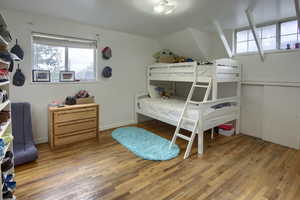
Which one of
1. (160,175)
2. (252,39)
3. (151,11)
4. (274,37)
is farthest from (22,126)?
(274,37)

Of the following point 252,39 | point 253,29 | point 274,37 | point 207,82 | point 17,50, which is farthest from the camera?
point 252,39

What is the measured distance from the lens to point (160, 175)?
2260 millimetres

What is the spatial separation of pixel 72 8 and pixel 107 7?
574 mm

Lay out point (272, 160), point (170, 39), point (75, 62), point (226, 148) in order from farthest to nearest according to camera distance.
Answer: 1. point (170, 39)
2. point (75, 62)
3. point (226, 148)
4. point (272, 160)

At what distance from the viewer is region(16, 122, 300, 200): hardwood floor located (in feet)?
6.24

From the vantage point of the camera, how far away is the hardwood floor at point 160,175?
1903 mm

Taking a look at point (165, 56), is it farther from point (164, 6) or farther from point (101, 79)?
point (164, 6)

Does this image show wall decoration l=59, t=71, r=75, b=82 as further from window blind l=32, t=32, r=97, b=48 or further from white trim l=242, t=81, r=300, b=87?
white trim l=242, t=81, r=300, b=87

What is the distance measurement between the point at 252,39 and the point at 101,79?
338 cm

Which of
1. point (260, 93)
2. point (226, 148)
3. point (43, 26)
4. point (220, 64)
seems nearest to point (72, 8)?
point (43, 26)

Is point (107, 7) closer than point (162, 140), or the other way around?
point (107, 7)

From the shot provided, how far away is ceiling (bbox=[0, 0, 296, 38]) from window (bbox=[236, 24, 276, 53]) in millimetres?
314

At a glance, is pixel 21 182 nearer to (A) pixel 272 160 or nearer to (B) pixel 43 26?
(B) pixel 43 26

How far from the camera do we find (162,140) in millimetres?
3426
